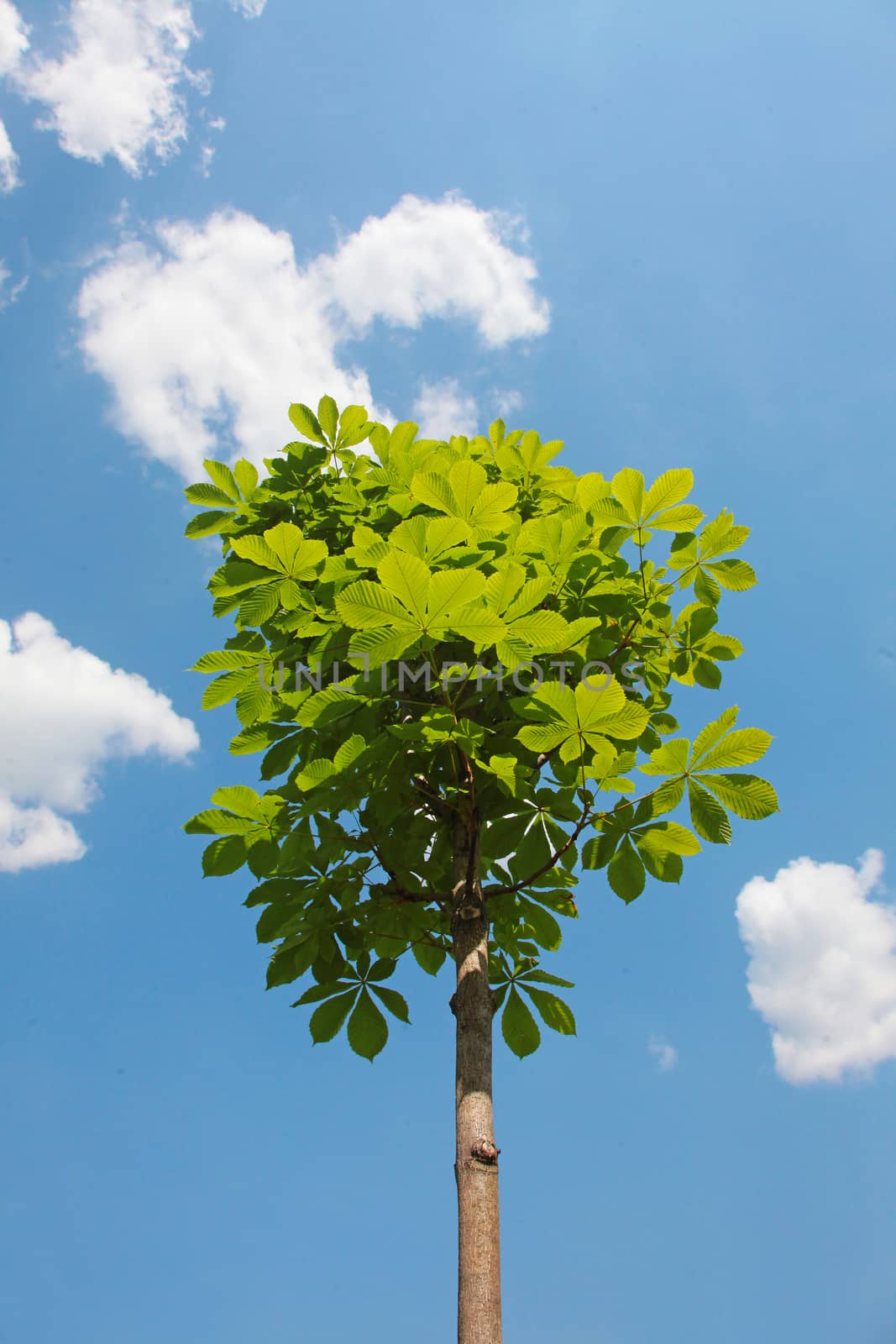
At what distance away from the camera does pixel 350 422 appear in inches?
236

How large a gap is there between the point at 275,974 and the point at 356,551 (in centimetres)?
222

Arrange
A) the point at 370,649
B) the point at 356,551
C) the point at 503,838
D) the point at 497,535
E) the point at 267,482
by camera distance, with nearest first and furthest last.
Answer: the point at 370,649, the point at 356,551, the point at 503,838, the point at 497,535, the point at 267,482

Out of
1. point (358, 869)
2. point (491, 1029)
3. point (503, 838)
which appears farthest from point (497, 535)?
point (491, 1029)


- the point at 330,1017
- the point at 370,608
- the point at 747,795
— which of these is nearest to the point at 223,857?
the point at 330,1017

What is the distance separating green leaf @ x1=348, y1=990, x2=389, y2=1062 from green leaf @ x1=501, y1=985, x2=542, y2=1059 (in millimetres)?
699

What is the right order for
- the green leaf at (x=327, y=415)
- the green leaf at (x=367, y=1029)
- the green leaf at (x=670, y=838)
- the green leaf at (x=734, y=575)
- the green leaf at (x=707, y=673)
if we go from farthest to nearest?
the green leaf at (x=327, y=415) → the green leaf at (x=707, y=673) → the green leaf at (x=734, y=575) → the green leaf at (x=367, y=1029) → the green leaf at (x=670, y=838)

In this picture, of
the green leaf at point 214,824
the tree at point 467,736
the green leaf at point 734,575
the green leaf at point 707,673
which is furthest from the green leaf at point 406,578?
the green leaf at point 707,673

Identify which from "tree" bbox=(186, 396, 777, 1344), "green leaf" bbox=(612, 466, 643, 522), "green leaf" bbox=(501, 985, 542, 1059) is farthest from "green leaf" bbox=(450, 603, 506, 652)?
"green leaf" bbox=(501, 985, 542, 1059)

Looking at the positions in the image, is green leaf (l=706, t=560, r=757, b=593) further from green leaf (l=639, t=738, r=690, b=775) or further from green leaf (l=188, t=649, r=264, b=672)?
green leaf (l=188, t=649, r=264, b=672)

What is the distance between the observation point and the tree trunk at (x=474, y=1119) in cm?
338

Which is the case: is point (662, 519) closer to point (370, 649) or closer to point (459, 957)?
point (370, 649)

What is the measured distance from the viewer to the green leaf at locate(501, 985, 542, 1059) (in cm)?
462

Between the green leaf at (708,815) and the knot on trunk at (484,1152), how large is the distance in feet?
5.43

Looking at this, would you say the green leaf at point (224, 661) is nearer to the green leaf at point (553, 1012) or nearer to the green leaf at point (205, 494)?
the green leaf at point (205, 494)
